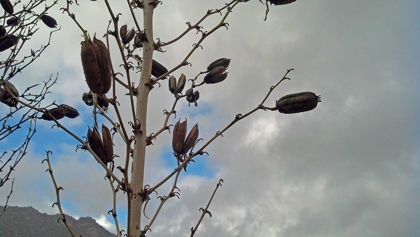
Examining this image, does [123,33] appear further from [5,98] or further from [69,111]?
[5,98]

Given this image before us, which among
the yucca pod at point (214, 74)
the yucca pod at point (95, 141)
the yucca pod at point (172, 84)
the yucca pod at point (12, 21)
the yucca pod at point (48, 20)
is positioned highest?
the yucca pod at point (48, 20)

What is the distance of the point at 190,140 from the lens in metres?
2.00

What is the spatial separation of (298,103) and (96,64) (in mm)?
1100

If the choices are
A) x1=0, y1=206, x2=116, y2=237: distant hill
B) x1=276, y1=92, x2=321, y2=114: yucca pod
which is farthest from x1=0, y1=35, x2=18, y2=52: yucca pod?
x1=0, y1=206, x2=116, y2=237: distant hill

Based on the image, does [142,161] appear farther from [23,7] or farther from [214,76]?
[23,7]

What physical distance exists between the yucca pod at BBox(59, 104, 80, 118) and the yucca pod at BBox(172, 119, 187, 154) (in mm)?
660

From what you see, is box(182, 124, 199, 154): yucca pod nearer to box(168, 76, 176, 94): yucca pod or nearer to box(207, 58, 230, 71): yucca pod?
box(168, 76, 176, 94): yucca pod

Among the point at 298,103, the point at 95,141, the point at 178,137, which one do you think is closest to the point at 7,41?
the point at 95,141

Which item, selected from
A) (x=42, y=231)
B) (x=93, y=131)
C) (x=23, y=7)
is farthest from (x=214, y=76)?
(x=42, y=231)

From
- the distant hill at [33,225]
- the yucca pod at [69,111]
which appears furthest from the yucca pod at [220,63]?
the distant hill at [33,225]

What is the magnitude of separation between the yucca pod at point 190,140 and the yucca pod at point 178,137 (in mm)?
18

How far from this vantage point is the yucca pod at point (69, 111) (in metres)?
2.13

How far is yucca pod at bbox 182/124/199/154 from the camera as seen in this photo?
1.98m

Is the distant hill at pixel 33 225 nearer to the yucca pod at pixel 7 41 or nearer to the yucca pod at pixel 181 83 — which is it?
the yucca pod at pixel 7 41
